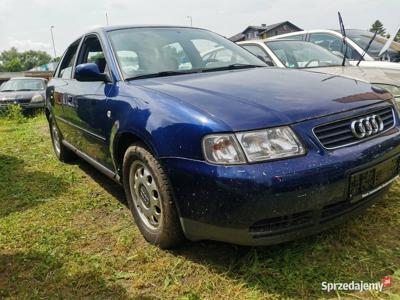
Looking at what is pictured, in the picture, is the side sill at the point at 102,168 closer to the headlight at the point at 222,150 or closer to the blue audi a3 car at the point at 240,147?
the blue audi a3 car at the point at 240,147

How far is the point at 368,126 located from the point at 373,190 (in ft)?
1.26

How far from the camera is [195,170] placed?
7.07 feet

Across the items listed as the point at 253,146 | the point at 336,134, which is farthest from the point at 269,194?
the point at 336,134

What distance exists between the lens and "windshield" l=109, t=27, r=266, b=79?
3164mm

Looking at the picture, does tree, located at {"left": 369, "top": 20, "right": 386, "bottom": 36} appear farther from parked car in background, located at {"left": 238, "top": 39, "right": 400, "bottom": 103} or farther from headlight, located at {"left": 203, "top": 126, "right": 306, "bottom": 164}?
headlight, located at {"left": 203, "top": 126, "right": 306, "bottom": 164}

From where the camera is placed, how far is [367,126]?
2.40 m

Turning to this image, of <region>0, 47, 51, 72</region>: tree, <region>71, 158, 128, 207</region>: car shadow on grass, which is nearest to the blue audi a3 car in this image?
<region>71, 158, 128, 207</region>: car shadow on grass

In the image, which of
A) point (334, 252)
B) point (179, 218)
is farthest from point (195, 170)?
point (334, 252)

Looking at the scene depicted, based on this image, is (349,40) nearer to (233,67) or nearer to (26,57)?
(233,67)

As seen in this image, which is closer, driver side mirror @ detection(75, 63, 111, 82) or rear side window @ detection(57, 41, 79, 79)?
driver side mirror @ detection(75, 63, 111, 82)

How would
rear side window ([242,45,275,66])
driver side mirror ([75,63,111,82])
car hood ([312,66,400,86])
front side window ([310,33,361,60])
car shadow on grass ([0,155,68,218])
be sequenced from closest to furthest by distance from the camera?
driver side mirror ([75,63,111,82]), car shadow on grass ([0,155,68,218]), car hood ([312,66,400,86]), rear side window ([242,45,275,66]), front side window ([310,33,361,60])

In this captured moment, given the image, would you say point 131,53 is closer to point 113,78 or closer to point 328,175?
point 113,78

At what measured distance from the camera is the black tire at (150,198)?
7.97 feet

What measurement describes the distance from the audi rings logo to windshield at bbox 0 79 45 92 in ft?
43.6
